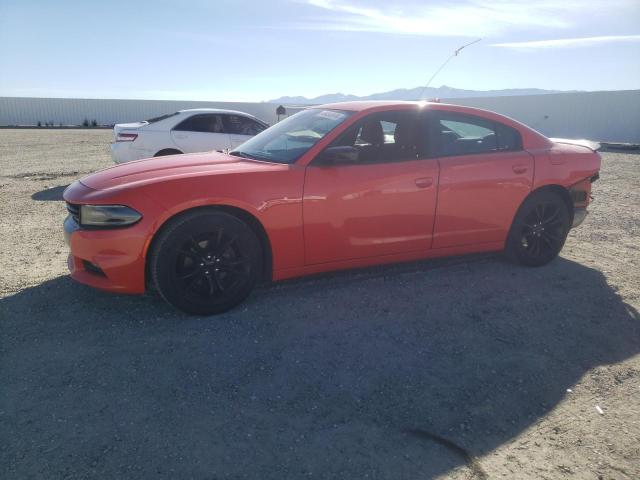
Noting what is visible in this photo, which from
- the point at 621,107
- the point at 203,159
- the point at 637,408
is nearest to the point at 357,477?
the point at 637,408

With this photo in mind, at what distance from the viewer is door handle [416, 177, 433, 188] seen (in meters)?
4.10

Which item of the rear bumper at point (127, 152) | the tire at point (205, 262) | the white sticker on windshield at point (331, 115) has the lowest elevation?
the tire at point (205, 262)

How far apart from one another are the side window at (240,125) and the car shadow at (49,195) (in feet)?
10.2

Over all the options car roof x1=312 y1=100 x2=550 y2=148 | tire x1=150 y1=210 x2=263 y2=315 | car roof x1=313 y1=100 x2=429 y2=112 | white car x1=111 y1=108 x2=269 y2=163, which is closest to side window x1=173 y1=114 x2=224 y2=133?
white car x1=111 y1=108 x2=269 y2=163

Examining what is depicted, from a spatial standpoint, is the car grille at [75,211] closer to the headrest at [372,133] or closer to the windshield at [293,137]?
the windshield at [293,137]

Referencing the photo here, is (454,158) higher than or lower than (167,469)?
higher

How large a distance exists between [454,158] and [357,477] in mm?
2954

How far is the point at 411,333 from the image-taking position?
11.3 feet

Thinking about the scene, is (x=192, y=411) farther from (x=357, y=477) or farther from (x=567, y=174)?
(x=567, y=174)

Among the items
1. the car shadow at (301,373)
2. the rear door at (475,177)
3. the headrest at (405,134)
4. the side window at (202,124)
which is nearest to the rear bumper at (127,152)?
the side window at (202,124)

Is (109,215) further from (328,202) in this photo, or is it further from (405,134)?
(405,134)

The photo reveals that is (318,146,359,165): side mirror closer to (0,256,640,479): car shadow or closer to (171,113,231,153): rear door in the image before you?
(0,256,640,479): car shadow

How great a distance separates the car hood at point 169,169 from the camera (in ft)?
11.7

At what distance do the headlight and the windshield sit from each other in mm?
1189
